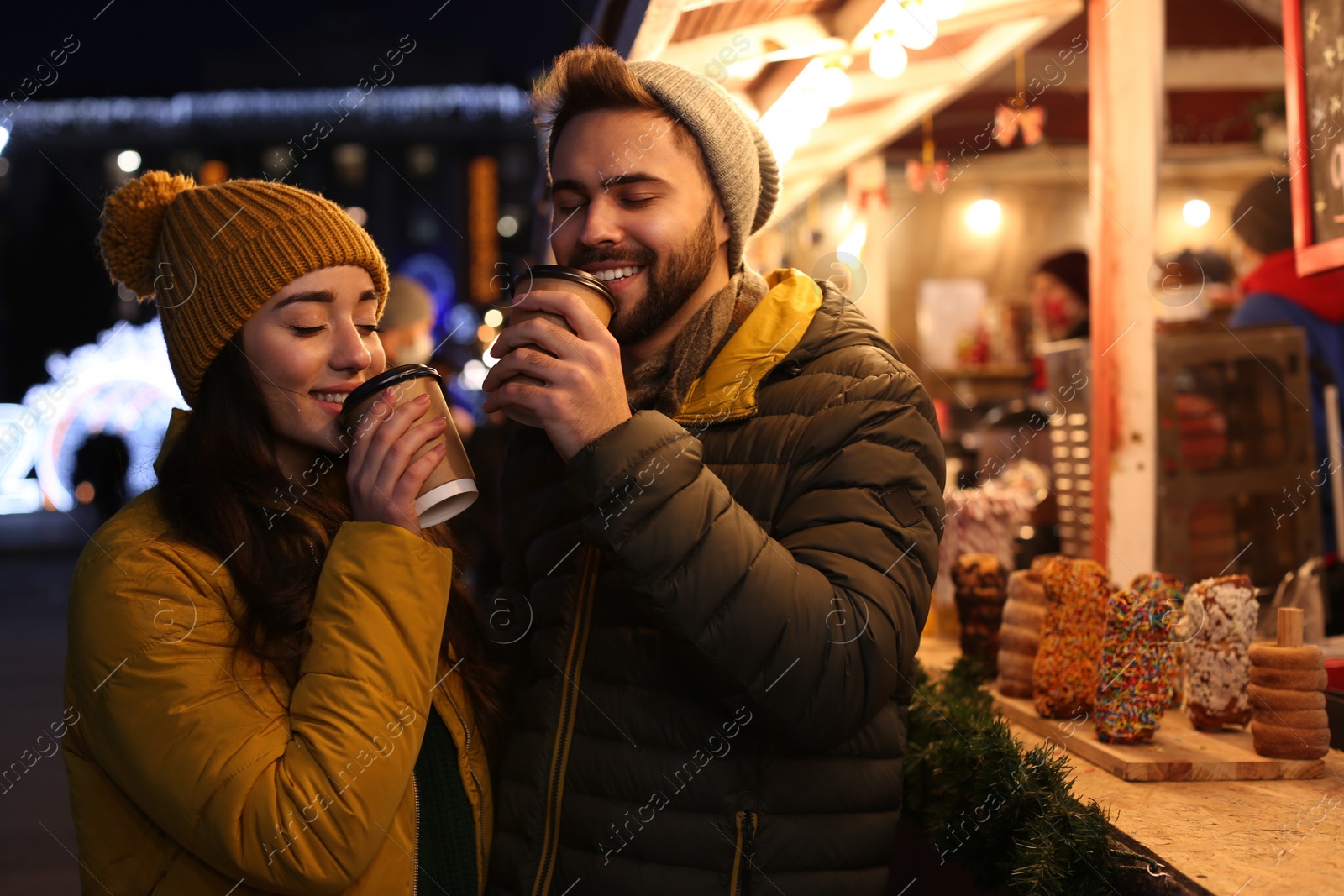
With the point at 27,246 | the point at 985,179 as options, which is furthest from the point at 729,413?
the point at 27,246

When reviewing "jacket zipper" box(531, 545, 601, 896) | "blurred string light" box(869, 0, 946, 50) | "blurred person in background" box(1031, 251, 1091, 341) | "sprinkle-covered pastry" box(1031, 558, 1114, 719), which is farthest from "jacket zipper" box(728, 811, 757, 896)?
"blurred person in background" box(1031, 251, 1091, 341)

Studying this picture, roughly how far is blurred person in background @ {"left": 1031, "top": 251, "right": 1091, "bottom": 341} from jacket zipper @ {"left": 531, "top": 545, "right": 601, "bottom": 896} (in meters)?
5.01

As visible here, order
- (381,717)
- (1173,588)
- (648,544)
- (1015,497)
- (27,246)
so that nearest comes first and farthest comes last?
(648,544), (381,717), (1173,588), (1015,497), (27,246)

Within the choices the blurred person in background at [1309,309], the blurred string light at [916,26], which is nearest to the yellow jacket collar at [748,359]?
the blurred string light at [916,26]

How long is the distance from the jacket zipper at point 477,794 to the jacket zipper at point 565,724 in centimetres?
17

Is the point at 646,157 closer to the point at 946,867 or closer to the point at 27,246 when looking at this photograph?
the point at 946,867

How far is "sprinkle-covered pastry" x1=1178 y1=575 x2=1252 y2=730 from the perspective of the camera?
7.56 ft

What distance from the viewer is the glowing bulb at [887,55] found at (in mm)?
4375

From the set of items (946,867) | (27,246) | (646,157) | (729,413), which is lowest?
(946,867)

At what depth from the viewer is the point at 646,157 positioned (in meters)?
2.04

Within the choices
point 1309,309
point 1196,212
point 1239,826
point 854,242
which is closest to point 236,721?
point 1239,826

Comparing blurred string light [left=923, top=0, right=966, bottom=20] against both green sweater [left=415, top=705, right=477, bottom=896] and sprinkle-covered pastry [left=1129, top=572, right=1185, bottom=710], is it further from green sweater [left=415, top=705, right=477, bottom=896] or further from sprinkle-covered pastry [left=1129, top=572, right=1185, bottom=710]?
green sweater [left=415, top=705, right=477, bottom=896]

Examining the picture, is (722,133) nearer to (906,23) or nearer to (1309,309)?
(906,23)

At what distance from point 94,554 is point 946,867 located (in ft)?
6.65
